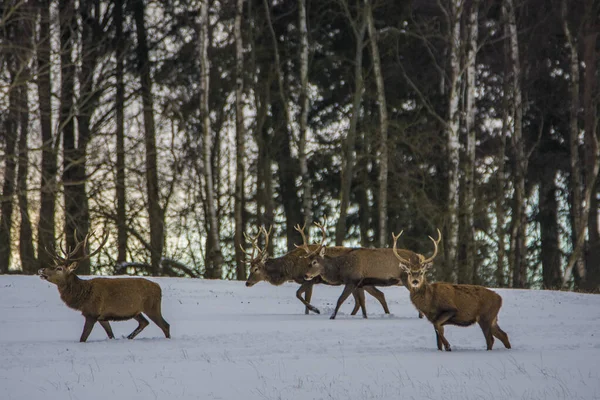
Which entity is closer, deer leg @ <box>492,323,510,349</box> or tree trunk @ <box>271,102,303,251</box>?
deer leg @ <box>492,323,510,349</box>

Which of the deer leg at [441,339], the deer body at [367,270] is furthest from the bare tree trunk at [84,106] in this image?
the deer leg at [441,339]

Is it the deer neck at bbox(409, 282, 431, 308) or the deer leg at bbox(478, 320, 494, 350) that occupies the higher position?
the deer neck at bbox(409, 282, 431, 308)

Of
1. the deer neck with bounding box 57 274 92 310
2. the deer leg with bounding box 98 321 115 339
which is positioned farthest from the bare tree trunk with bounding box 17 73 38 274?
the deer leg with bounding box 98 321 115 339

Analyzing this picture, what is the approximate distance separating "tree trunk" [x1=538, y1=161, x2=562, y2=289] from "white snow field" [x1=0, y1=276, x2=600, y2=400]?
16.0 metres

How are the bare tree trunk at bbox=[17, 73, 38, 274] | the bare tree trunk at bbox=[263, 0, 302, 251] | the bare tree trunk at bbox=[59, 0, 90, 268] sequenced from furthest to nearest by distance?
the bare tree trunk at bbox=[263, 0, 302, 251], the bare tree trunk at bbox=[59, 0, 90, 268], the bare tree trunk at bbox=[17, 73, 38, 274]

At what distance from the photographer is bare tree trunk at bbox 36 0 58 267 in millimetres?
23625

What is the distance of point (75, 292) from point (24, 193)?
1081 centimetres

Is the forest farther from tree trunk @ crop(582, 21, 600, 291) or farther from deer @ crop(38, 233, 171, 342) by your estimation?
deer @ crop(38, 233, 171, 342)

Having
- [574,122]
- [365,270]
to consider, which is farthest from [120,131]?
[574,122]

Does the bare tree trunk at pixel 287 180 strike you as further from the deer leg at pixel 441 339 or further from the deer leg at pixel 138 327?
the deer leg at pixel 441 339

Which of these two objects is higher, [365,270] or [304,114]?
[304,114]

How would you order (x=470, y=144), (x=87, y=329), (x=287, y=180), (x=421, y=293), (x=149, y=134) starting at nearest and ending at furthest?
(x=421, y=293), (x=87, y=329), (x=470, y=144), (x=149, y=134), (x=287, y=180)

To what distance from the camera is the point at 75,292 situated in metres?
13.7

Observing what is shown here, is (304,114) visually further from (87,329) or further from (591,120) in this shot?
(87,329)
